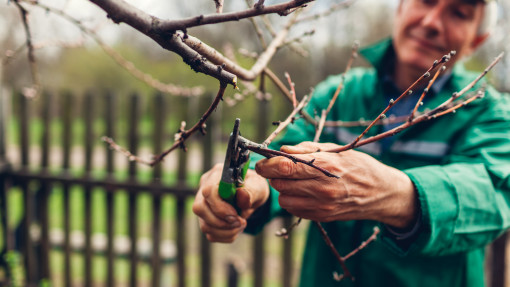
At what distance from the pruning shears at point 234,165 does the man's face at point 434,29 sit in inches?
48.5

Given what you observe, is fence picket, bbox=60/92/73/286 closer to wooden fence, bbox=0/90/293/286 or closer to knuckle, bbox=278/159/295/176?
wooden fence, bbox=0/90/293/286

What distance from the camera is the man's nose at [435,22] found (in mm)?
Result: 1738

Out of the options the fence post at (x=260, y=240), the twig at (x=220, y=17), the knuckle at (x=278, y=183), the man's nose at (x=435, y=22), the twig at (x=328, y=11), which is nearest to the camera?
the twig at (x=220, y=17)

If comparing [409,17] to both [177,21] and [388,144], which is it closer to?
[388,144]

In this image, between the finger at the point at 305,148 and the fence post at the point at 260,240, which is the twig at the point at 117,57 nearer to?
the finger at the point at 305,148

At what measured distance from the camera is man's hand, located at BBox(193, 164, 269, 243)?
1.14m

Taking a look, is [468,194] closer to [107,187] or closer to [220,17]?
[220,17]

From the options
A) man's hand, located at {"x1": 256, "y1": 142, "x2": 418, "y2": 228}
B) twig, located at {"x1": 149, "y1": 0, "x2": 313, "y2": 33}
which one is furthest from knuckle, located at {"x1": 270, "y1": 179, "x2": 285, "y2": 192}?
twig, located at {"x1": 149, "y1": 0, "x2": 313, "y2": 33}

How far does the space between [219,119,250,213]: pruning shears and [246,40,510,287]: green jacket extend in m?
0.51

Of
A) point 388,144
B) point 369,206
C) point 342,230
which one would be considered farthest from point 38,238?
point 369,206

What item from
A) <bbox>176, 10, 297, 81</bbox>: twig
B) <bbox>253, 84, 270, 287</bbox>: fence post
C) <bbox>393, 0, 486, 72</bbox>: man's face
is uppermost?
<bbox>393, 0, 486, 72</bbox>: man's face

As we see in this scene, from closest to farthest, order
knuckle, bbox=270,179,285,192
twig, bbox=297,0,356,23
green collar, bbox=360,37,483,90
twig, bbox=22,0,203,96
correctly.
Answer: knuckle, bbox=270,179,285,192, twig, bbox=22,0,203,96, twig, bbox=297,0,356,23, green collar, bbox=360,37,483,90

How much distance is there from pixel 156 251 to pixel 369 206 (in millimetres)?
2842

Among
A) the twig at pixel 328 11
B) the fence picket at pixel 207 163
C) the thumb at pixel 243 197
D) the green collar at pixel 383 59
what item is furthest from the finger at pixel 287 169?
the fence picket at pixel 207 163
